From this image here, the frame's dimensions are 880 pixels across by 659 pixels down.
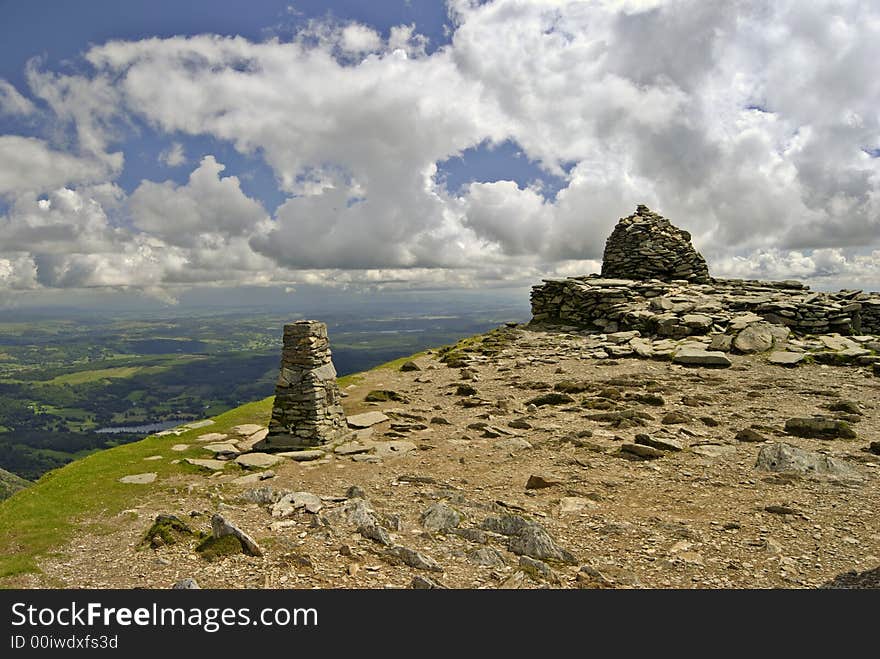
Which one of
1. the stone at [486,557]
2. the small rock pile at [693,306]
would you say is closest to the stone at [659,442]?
the stone at [486,557]

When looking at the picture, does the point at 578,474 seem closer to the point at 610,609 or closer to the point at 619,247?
the point at 610,609

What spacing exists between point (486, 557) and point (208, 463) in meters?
11.2

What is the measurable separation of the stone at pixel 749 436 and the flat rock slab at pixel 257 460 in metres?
15.8

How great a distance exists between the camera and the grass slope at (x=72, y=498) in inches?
391

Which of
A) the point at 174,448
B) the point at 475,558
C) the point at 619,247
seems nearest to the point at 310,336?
the point at 174,448

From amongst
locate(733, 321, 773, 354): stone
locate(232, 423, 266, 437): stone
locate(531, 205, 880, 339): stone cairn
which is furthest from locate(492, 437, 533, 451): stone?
locate(531, 205, 880, 339): stone cairn

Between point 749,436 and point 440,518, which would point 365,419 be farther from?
point 749,436

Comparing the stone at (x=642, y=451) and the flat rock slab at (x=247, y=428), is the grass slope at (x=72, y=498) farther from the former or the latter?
the stone at (x=642, y=451)

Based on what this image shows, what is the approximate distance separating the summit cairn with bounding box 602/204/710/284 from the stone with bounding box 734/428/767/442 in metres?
32.2

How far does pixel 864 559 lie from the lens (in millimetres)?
8375

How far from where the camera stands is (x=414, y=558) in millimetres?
8711

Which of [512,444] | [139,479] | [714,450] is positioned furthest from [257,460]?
[714,450]

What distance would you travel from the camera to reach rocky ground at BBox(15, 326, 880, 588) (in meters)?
8.42

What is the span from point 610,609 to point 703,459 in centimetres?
913
